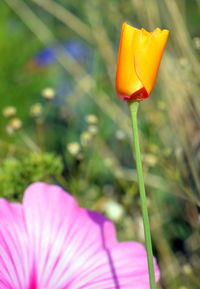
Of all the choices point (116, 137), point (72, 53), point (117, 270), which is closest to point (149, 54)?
point (117, 270)

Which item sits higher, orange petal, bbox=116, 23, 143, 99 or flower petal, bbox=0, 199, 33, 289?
orange petal, bbox=116, 23, 143, 99

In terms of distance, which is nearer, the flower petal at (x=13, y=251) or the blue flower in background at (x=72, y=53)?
the flower petal at (x=13, y=251)

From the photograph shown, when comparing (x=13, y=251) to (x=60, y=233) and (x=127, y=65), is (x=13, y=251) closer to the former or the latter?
(x=60, y=233)

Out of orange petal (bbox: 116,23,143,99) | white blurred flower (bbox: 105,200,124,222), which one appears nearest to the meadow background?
white blurred flower (bbox: 105,200,124,222)

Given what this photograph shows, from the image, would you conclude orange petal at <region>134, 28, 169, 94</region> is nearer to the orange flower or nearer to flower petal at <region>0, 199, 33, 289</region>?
the orange flower

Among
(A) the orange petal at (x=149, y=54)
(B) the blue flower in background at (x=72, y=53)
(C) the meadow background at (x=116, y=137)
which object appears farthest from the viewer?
(B) the blue flower in background at (x=72, y=53)

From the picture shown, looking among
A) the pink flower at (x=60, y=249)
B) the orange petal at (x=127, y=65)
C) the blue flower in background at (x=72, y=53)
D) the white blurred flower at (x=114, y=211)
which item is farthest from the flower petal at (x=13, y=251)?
the blue flower in background at (x=72, y=53)

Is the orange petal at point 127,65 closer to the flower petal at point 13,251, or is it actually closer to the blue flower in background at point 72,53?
the flower petal at point 13,251

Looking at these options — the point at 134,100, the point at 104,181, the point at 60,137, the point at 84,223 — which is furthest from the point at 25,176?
the point at 60,137
